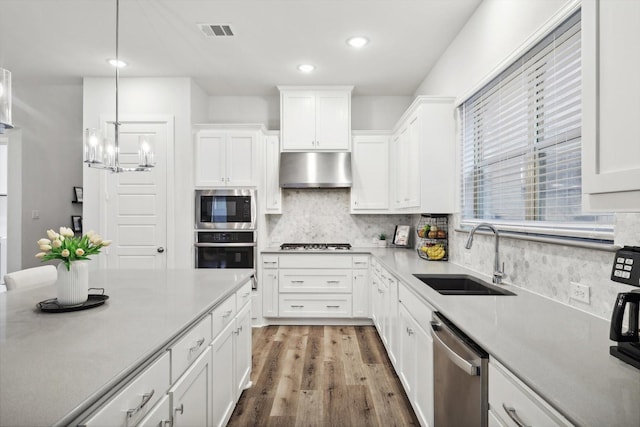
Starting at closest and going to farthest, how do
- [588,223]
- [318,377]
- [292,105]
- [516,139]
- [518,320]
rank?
[518,320] < [588,223] < [516,139] < [318,377] < [292,105]

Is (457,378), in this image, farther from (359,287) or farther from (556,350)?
(359,287)

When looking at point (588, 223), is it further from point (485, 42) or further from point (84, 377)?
point (84, 377)

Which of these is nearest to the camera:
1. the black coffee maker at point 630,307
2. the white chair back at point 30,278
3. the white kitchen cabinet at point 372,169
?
the black coffee maker at point 630,307

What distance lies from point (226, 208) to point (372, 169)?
179cm

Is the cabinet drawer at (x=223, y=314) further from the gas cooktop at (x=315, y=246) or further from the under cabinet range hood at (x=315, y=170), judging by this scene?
the under cabinet range hood at (x=315, y=170)

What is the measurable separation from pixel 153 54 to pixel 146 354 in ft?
10.8

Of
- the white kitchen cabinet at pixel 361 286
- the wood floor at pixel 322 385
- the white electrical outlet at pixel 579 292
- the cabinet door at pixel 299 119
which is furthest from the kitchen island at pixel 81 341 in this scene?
the cabinet door at pixel 299 119

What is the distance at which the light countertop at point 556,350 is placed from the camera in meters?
0.79

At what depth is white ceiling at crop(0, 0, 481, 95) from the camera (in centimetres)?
267

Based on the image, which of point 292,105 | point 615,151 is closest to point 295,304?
point 292,105

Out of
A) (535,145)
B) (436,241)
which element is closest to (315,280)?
(436,241)

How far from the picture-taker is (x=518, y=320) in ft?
4.63

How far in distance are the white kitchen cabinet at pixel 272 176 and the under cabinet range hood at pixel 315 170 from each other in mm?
113

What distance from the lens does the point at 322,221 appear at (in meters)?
4.67
